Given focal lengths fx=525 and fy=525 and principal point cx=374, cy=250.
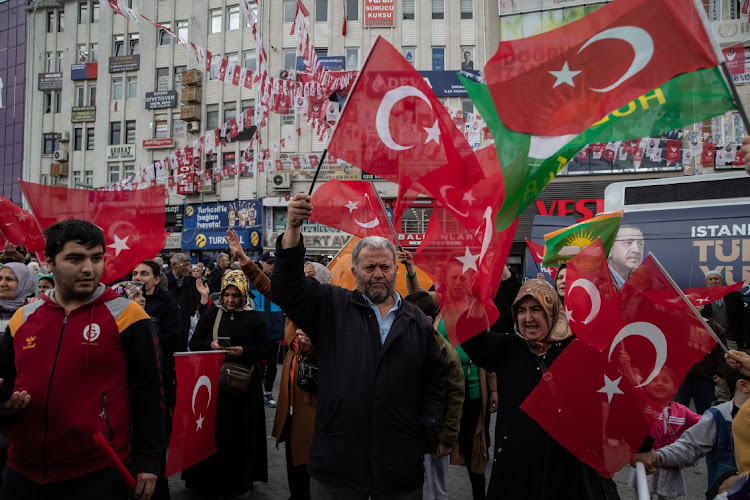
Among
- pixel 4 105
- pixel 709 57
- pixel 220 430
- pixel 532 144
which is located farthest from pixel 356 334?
pixel 4 105

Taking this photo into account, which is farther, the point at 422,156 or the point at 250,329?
the point at 250,329

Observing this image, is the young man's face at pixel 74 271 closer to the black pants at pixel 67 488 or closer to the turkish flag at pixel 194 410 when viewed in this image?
the black pants at pixel 67 488

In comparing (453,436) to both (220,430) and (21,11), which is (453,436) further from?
(21,11)

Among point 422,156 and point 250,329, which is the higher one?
point 422,156

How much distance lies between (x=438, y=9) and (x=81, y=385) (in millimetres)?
29827

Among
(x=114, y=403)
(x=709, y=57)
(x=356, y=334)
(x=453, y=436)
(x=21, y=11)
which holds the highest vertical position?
(x=21, y=11)

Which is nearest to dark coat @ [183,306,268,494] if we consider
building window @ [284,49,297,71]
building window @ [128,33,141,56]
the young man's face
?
the young man's face

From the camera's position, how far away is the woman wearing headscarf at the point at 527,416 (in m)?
2.66

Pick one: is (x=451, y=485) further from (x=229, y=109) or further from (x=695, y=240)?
(x=229, y=109)

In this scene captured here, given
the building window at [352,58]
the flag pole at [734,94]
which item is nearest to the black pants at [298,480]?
the flag pole at [734,94]

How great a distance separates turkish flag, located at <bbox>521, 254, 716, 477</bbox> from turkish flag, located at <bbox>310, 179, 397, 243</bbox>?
334 centimetres

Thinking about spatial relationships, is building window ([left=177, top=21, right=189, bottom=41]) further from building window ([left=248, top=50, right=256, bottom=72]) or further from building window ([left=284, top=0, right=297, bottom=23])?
building window ([left=284, top=0, right=297, bottom=23])

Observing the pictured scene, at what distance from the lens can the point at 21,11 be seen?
35.8m

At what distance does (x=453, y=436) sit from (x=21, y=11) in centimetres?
4419
